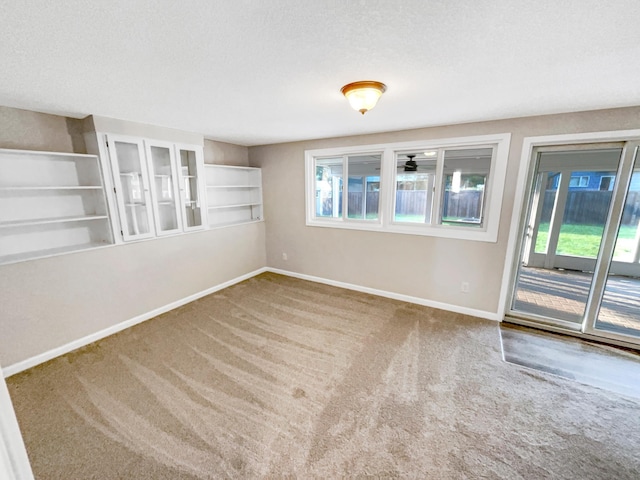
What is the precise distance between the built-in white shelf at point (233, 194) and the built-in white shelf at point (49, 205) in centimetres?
128

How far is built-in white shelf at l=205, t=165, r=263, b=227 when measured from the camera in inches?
156

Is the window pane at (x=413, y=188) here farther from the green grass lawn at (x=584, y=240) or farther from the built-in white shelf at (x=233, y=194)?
the built-in white shelf at (x=233, y=194)

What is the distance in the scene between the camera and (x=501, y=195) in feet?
9.39

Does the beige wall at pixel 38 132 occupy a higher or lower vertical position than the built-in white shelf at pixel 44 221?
higher

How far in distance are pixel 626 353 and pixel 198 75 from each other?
4.33 meters

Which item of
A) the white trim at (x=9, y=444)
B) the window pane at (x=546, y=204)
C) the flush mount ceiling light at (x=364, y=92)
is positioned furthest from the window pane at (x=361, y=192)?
the white trim at (x=9, y=444)

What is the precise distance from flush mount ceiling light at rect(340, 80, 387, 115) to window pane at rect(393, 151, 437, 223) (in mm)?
1718

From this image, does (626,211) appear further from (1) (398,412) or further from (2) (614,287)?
(1) (398,412)

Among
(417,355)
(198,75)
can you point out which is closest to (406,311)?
(417,355)

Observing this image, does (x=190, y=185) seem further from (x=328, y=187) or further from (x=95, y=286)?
(x=328, y=187)

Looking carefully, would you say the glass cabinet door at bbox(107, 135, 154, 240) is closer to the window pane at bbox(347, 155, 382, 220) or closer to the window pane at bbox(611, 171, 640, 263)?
the window pane at bbox(347, 155, 382, 220)

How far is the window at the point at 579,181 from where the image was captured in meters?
3.40

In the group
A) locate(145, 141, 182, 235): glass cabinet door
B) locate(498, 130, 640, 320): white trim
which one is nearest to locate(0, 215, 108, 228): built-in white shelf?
locate(145, 141, 182, 235): glass cabinet door

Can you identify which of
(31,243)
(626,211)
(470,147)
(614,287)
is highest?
(470,147)
